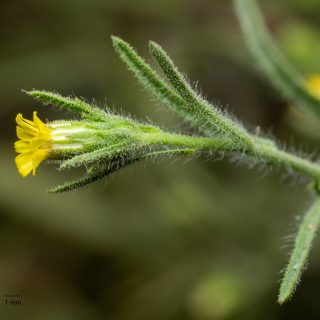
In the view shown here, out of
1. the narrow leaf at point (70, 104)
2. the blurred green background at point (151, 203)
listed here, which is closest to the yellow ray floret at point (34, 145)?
the narrow leaf at point (70, 104)

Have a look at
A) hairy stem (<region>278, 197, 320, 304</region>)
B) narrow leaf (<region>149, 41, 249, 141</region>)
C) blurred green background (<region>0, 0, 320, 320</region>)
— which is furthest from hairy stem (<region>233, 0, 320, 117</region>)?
narrow leaf (<region>149, 41, 249, 141</region>)

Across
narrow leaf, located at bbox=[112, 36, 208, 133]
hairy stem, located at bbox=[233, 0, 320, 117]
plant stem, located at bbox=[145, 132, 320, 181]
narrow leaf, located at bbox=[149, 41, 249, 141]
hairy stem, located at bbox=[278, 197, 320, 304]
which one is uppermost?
hairy stem, located at bbox=[233, 0, 320, 117]

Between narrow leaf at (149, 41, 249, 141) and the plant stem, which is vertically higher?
narrow leaf at (149, 41, 249, 141)

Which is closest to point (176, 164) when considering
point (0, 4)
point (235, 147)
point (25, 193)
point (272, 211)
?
point (272, 211)

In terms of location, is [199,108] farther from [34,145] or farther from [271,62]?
[271,62]

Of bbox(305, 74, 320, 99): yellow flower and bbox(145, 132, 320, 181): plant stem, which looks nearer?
bbox(145, 132, 320, 181): plant stem


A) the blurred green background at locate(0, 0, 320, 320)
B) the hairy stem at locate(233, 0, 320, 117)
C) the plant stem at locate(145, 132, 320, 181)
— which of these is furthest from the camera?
the blurred green background at locate(0, 0, 320, 320)

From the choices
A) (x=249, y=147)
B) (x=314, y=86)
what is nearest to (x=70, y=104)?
(x=249, y=147)

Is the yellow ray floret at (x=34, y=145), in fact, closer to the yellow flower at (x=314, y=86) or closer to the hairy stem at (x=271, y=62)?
the hairy stem at (x=271, y=62)

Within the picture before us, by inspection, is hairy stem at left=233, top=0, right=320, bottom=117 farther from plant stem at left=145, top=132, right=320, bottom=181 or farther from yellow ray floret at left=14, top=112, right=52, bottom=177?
yellow ray floret at left=14, top=112, right=52, bottom=177

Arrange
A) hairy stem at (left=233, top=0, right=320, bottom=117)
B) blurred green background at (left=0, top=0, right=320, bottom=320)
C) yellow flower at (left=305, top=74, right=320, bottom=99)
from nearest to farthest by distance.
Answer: hairy stem at (left=233, top=0, right=320, bottom=117)
yellow flower at (left=305, top=74, right=320, bottom=99)
blurred green background at (left=0, top=0, right=320, bottom=320)
